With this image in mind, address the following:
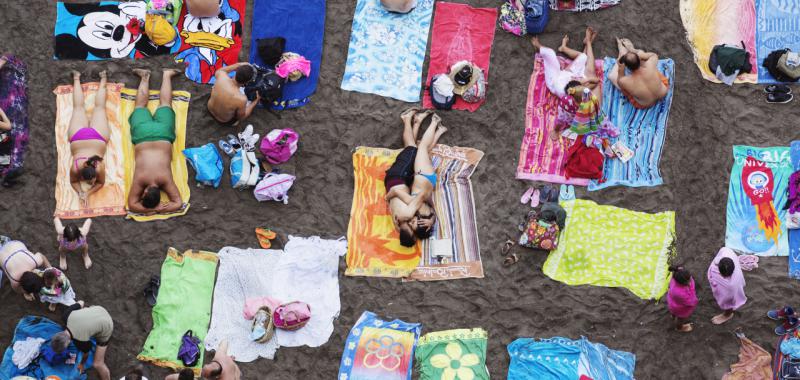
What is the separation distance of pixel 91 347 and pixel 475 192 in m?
4.94

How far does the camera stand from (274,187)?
12125 mm

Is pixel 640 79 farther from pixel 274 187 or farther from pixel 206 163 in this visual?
pixel 206 163

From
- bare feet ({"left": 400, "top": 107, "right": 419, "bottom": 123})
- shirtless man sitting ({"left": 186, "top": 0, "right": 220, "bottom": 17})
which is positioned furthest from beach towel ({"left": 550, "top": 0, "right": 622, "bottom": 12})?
shirtless man sitting ({"left": 186, "top": 0, "right": 220, "bottom": 17})

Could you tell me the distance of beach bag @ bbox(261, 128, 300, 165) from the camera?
12242 mm

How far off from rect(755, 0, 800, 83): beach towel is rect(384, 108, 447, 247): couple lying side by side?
14.8ft

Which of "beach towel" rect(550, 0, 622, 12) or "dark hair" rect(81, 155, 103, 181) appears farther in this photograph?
"beach towel" rect(550, 0, 622, 12)

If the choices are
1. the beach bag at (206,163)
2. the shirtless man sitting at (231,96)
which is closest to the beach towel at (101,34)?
the shirtless man sitting at (231,96)

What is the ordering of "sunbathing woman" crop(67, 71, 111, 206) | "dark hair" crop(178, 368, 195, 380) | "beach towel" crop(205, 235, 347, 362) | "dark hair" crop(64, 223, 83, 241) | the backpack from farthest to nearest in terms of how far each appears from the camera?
the backpack → "sunbathing woman" crop(67, 71, 111, 206) → "beach towel" crop(205, 235, 347, 362) → "dark hair" crop(64, 223, 83, 241) → "dark hair" crop(178, 368, 195, 380)

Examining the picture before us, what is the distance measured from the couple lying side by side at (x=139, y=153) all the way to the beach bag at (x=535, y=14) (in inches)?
183

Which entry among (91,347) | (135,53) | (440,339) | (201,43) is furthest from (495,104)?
(91,347)

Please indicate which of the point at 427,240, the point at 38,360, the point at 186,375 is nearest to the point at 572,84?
the point at 427,240

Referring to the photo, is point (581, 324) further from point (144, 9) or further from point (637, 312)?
point (144, 9)

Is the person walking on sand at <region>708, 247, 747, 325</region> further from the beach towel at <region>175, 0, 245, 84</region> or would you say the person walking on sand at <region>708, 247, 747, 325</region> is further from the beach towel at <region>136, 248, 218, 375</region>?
the beach towel at <region>175, 0, 245, 84</region>

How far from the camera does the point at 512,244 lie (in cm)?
1202
